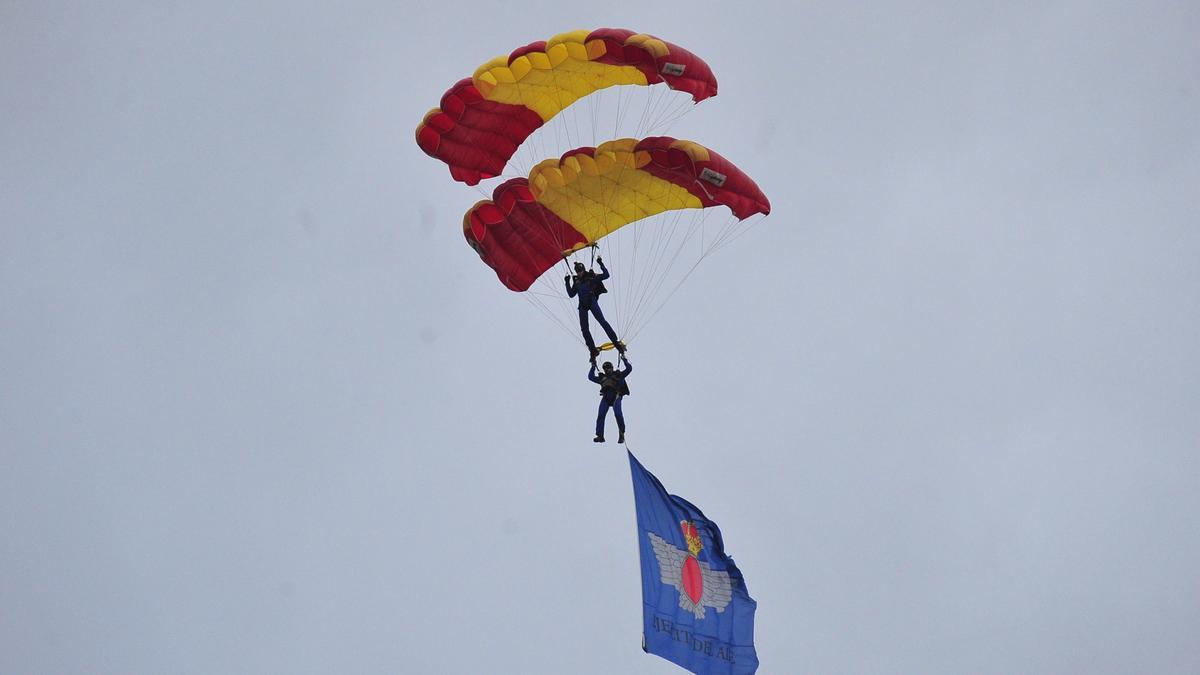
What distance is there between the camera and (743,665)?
88.9 feet

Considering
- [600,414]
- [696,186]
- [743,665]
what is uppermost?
[696,186]

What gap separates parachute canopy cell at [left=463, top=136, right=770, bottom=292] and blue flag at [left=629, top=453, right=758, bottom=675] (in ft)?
12.1

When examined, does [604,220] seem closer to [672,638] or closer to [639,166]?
[639,166]

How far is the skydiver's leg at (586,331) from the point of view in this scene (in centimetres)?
2748

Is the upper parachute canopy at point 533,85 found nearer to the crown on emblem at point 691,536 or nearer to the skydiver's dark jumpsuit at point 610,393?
the skydiver's dark jumpsuit at point 610,393

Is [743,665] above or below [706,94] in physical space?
below

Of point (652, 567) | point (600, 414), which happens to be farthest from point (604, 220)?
point (652, 567)

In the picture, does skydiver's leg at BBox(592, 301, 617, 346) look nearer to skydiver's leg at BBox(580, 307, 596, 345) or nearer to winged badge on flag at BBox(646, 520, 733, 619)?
skydiver's leg at BBox(580, 307, 596, 345)

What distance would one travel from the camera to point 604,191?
28312mm

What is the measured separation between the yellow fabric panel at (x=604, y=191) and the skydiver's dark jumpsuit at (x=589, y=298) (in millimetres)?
996

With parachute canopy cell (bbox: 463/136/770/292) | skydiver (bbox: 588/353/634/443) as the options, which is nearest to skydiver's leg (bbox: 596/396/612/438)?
skydiver (bbox: 588/353/634/443)

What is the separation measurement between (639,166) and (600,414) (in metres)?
3.58

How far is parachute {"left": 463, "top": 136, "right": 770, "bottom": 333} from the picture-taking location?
88.7ft

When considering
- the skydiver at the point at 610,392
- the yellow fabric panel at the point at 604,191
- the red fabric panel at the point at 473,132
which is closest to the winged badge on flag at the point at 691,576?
the skydiver at the point at 610,392
